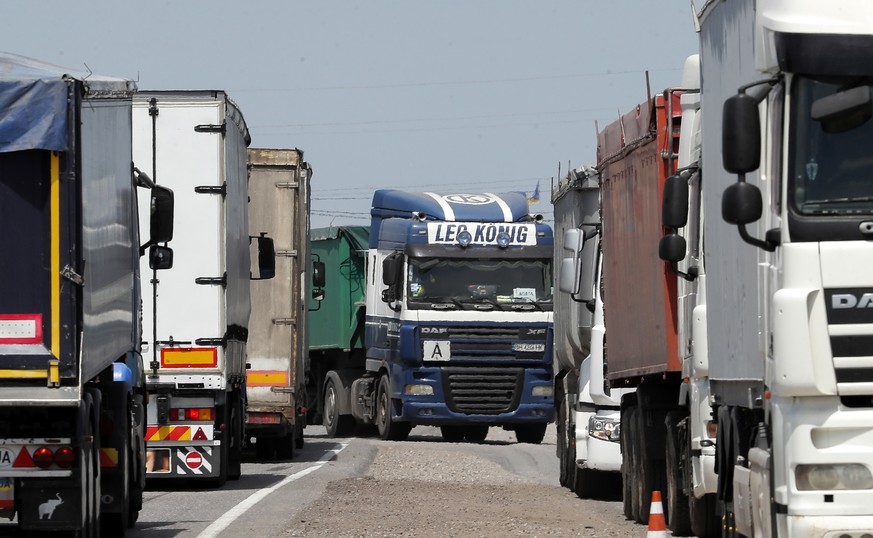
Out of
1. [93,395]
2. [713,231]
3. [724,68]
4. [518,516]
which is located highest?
[724,68]

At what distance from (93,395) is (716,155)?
4.84 m

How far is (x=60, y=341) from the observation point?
40.5 feet

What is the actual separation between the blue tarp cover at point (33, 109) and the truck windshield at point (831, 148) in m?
4.98

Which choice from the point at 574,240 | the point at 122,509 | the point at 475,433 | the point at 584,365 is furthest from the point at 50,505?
the point at 475,433

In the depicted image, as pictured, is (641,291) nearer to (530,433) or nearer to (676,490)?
(676,490)

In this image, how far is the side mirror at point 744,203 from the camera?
30.7 feet

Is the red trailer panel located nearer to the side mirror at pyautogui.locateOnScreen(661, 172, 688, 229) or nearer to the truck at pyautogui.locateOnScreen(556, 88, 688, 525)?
the truck at pyautogui.locateOnScreen(556, 88, 688, 525)

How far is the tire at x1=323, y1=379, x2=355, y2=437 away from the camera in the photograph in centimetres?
3806

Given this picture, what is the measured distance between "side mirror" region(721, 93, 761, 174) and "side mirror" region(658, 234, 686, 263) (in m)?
4.35

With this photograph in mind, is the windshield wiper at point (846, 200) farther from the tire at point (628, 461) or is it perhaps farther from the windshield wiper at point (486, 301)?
the windshield wiper at point (486, 301)

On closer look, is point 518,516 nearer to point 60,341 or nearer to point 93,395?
point 93,395

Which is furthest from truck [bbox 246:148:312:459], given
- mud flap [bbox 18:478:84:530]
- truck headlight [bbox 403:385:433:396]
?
mud flap [bbox 18:478:84:530]

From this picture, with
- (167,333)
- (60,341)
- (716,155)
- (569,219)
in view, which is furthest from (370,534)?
(569,219)

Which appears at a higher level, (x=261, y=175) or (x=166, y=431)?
(x=261, y=175)
